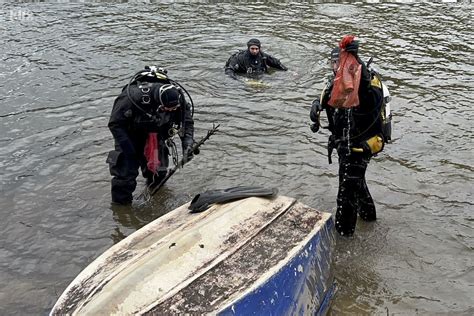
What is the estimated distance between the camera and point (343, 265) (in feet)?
18.8

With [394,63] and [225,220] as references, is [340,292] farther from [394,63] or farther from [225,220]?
[394,63]

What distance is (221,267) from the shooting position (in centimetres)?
412

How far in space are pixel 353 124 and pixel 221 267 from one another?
217 centimetres

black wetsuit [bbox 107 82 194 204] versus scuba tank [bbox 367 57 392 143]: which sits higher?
scuba tank [bbox 367 57 392 143]

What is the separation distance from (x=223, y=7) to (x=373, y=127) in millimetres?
13351

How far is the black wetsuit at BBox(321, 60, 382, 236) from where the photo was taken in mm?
5285

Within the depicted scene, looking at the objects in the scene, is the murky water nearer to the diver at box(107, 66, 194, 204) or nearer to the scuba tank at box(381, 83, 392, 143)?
the diver at box(107, 66, 194, 204)

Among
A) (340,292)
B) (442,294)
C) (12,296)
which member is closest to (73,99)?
(12,296)

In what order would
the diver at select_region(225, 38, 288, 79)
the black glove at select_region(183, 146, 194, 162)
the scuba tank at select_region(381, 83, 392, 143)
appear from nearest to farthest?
the scuba tank at select_region(381, 83, 392, 143) < the black glove at select_region(183, 146, 194, 162) < the diver at select_region(225, 38, 288, 79)

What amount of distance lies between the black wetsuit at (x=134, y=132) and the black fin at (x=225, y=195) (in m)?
1.26

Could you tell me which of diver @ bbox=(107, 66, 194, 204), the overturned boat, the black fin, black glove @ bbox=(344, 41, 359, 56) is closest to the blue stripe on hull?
the overturned boat

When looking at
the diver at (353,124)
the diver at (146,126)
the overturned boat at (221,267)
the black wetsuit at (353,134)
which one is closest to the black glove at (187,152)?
the diver at (146,126)

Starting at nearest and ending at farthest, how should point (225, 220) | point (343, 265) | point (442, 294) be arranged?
point (225, 220), point (442, 294), point (343, 265)

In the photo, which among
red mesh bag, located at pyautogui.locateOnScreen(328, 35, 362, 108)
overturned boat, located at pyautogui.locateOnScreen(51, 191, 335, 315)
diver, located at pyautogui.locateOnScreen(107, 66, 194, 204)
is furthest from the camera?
diver, located at pyautogui.locateOnScreen(107, 66, 194, 204)
